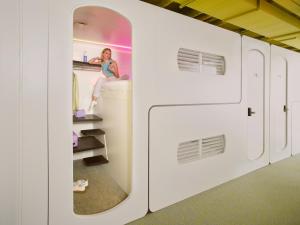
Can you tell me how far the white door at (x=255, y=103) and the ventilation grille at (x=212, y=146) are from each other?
678 mm

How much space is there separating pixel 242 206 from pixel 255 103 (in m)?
1.53

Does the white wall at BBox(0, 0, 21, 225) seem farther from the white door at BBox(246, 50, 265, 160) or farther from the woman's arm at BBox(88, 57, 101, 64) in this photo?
the white door at BBox(246, 50, 265, 160)

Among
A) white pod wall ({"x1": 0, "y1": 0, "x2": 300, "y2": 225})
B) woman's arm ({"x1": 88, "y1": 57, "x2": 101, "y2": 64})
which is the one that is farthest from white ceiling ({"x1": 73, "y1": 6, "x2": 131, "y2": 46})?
white pod wall ({"x1": 0, "y1": 0, "x2": 300, "y2": 225})

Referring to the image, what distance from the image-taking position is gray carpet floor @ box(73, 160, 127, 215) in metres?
1.72

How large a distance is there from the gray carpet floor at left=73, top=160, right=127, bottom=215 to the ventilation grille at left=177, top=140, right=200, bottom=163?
68cm

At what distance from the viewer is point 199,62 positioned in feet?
6.66

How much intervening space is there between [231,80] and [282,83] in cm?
154

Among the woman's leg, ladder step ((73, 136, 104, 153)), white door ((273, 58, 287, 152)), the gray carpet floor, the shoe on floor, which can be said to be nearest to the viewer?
the gray carpet floor

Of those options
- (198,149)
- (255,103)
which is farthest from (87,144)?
(255,103)

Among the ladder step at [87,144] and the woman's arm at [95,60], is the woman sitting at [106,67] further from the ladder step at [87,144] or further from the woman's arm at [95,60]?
the ladder step at [87,144]

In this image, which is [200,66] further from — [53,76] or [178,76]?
[53,76]

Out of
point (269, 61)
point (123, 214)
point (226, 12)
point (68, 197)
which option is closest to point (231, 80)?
point (226, 12)

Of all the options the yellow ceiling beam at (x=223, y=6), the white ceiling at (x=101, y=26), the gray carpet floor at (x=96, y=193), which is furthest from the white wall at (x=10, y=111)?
the yellow ceiling beam at (x=223, y=6)

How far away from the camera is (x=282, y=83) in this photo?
3.23 meters
